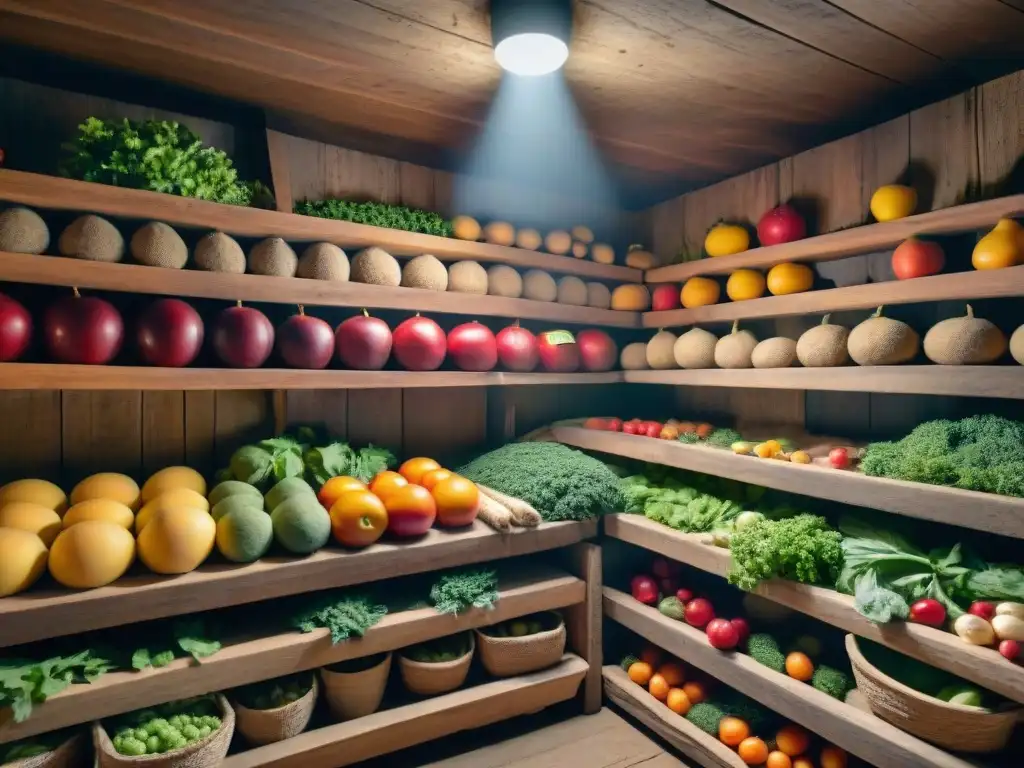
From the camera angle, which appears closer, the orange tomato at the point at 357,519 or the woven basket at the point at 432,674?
the orange tomato at the point at 357,519

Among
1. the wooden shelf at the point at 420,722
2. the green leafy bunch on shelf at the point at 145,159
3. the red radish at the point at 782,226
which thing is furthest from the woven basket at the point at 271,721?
the red radish at the point at 782,226

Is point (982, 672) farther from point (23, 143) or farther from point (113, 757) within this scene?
point (23, 143)

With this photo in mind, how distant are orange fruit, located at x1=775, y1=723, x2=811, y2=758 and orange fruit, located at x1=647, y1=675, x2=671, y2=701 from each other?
0.51 m

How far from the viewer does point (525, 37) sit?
1985 millimetres

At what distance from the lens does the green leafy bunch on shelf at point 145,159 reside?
2311mm

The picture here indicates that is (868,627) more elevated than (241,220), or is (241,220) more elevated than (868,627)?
(241,220)

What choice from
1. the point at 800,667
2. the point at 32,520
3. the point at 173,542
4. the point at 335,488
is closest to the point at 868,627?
the point at 800,667

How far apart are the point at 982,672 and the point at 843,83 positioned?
207cm

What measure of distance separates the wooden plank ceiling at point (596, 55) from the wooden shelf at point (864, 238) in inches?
20.9

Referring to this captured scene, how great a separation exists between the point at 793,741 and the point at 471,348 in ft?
6.91

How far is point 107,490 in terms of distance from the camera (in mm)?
2371

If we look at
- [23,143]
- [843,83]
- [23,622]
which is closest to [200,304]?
[23,143]

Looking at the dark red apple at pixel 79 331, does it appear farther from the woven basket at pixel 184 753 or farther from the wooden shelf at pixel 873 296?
the wooden shelf at pixel 873 296

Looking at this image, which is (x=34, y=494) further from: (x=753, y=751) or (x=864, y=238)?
(x=864, y=238)
